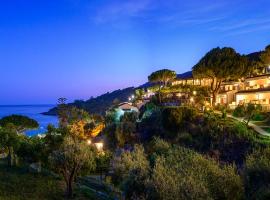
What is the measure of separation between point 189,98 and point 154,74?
1762 centimetres

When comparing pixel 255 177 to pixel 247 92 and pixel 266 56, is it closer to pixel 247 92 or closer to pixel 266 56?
pixel 247 92

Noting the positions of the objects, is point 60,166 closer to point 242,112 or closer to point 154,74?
point 242,112

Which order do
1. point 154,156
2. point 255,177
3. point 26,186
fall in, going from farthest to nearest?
point 154,156 < point 26,186 < point 255,177

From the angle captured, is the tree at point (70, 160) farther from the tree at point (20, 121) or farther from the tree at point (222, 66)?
the tree at point (222, 66)

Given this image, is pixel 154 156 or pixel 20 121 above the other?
pixel 20 121

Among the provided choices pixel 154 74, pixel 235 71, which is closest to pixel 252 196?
pixel 235 71

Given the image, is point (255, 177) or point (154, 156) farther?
point (154, 156)

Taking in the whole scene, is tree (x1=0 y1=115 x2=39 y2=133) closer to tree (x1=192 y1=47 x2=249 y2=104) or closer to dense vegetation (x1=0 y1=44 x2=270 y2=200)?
dense vegetation (x1=0 y1=44 x2=270 y2=200)

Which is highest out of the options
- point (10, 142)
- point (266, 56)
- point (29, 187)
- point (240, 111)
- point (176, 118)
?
point (266, 56)

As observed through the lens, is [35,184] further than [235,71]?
No

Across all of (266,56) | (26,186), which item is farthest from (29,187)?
(266,56)

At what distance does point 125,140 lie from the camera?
48469 mm

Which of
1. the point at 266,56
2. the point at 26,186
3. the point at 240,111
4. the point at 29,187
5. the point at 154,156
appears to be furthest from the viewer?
the point at 266,56

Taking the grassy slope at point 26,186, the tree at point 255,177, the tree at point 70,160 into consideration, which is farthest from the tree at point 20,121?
the tree at point 255,177
